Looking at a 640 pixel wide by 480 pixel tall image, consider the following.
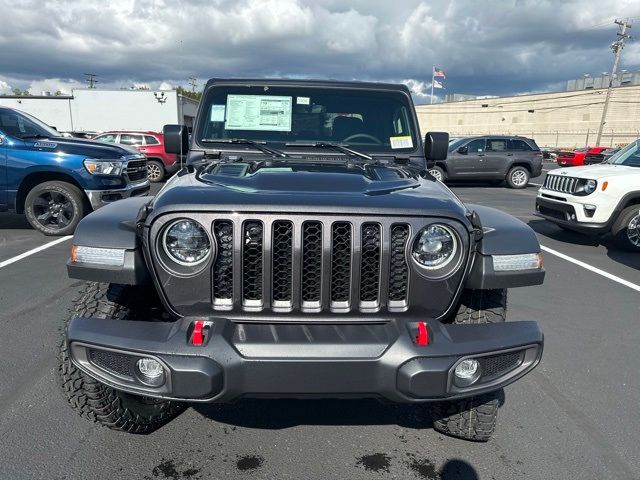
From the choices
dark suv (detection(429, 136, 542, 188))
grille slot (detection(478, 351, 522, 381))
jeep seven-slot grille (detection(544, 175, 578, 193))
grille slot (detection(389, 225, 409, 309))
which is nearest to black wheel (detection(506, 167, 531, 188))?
dark suv (detection(429, 136, 542, 188))

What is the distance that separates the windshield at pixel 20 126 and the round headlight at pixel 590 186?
8153 millimetres

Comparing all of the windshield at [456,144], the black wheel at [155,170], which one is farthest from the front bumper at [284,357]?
the black wheel at [155,170]

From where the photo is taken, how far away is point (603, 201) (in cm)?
684

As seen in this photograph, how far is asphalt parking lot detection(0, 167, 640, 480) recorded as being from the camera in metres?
2.40

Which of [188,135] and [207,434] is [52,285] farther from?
[207,434]

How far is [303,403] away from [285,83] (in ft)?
7.33

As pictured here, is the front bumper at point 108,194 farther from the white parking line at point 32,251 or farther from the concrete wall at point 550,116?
the concrete wall at point 550,116

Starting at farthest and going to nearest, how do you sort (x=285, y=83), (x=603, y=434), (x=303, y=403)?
(x=285, y=83) < (x=303, y=403) < (x=603, y=434)

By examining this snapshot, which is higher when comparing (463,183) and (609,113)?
(609,113)

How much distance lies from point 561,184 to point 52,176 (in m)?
7.76

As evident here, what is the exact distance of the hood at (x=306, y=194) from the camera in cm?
204

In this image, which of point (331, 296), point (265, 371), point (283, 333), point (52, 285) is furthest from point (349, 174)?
point (52, 285)

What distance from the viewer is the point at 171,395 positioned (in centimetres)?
197

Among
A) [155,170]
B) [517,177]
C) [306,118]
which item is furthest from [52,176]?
[517,177]
